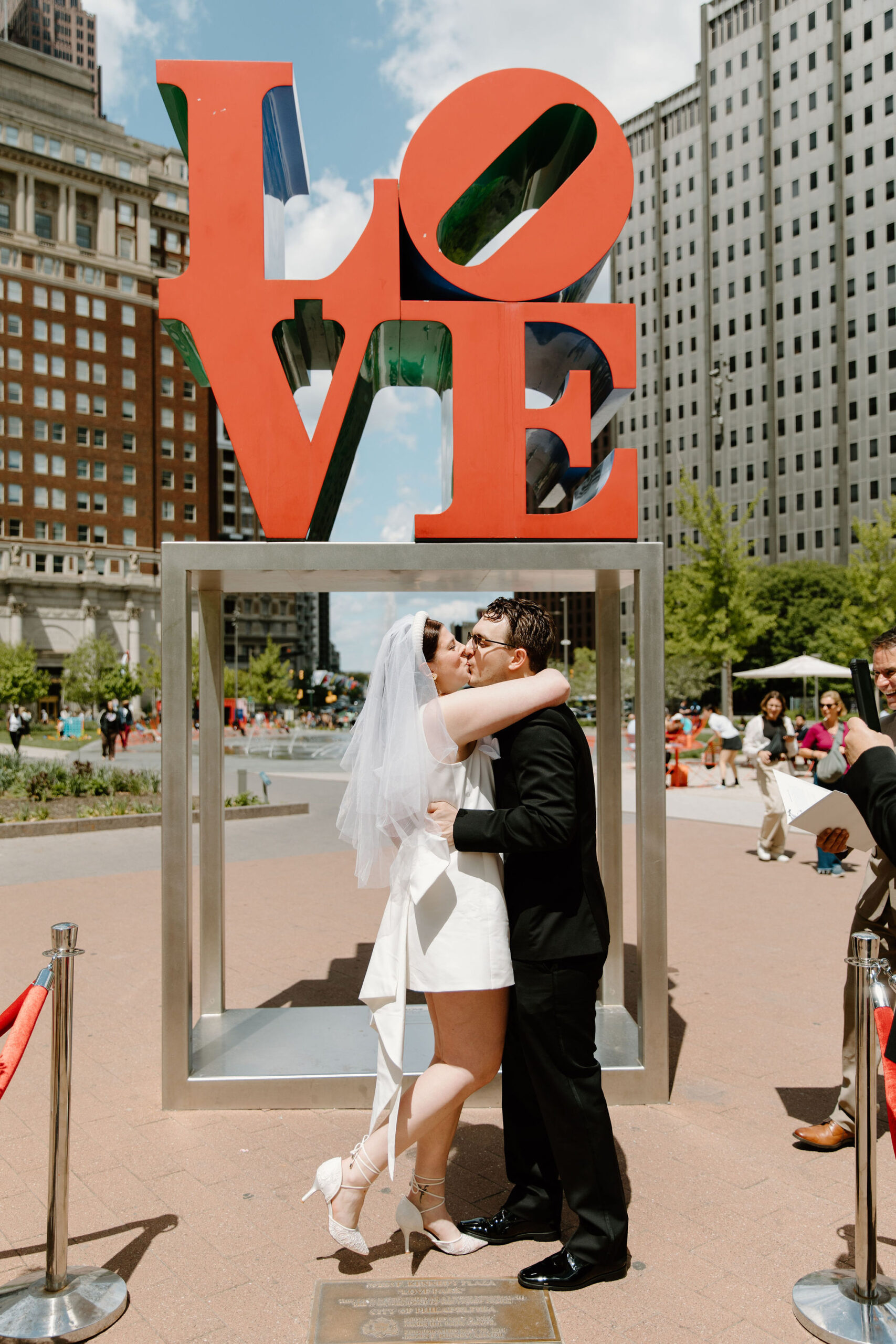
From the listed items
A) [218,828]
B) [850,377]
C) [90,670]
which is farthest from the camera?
[850,377]

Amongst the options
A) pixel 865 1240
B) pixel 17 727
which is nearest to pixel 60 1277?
pixel 865 1240

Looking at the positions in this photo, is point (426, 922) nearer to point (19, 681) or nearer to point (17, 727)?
point (17, 727)

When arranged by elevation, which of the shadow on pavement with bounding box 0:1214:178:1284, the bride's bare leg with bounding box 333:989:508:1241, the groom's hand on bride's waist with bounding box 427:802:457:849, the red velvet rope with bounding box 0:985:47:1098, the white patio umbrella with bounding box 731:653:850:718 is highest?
the white patio umbrella with bounding box 731:653:850:718

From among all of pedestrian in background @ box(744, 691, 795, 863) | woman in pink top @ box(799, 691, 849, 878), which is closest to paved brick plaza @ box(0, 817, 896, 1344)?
woman in pink top @ box(799, 691, 849, 878)

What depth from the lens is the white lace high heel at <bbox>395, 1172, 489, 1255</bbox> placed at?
2.97m

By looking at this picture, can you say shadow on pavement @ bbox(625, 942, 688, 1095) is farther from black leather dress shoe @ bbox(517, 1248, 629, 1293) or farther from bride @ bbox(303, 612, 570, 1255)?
bride @ bbox(303, 612, 570, 1255)

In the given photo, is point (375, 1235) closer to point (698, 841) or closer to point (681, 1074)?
point (681, 1074)

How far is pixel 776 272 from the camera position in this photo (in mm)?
84000

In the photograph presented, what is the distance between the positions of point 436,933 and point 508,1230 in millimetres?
1131

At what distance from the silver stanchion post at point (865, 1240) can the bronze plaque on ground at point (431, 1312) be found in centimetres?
78

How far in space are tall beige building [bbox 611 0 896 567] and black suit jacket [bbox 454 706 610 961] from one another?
72.3 m

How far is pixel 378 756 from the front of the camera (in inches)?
121

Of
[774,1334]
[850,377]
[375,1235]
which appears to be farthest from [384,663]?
[850,377]

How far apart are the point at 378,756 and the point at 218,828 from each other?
246cm
